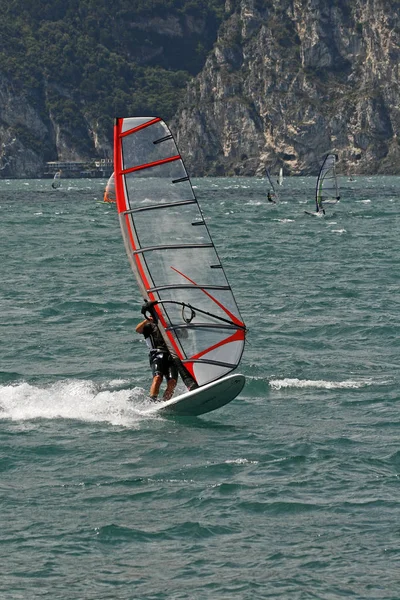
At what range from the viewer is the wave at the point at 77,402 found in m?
16.1

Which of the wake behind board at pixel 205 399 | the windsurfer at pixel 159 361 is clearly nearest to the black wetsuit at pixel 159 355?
the windsurfer at pixel 159 361

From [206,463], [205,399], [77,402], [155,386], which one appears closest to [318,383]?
[205,399]

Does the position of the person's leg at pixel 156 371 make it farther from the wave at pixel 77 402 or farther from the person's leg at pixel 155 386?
the wave at pixel 77 402

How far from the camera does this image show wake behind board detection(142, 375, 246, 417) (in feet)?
51.8

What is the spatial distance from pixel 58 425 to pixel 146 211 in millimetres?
3250

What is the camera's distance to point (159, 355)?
1630cm

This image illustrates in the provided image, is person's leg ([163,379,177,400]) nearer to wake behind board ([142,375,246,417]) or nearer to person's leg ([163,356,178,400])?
person's leg ([163,356,178,400])

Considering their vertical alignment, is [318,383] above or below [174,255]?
below

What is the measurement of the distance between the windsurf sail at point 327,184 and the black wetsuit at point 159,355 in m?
48.9

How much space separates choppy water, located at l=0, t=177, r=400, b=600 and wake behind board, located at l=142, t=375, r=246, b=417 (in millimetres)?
197

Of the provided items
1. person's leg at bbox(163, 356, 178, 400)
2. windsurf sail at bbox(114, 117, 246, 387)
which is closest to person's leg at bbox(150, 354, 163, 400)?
person's leg at bbox(163, 356, 178, 400)

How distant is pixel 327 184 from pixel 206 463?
59.4 meters

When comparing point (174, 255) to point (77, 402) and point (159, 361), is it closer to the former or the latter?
point (159, 361)

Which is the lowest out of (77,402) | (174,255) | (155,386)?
(77,402)
